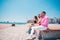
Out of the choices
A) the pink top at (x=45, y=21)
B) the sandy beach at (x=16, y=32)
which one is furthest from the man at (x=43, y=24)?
the sandy beach at (x=16, y=32)

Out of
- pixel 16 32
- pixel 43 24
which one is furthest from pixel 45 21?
pixel 16 32

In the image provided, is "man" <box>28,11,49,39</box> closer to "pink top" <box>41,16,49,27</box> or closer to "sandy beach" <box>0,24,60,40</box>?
"pink top" <box>41,16,49,27</box>

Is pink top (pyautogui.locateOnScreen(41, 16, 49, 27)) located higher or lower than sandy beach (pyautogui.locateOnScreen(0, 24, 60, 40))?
higher

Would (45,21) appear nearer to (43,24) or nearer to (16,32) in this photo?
(43,24)

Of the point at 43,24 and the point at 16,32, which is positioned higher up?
the point at 43,24

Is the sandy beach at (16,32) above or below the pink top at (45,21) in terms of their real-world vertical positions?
below

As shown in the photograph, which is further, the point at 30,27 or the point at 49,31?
the point at 30,27

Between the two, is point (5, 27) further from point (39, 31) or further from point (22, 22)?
point (39, 31)

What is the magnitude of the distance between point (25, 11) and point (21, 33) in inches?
18.0

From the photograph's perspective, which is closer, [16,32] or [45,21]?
[45,21]

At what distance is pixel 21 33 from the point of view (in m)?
2.94

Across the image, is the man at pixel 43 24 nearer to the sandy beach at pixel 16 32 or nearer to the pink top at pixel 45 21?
the pink top at pixel 45 21

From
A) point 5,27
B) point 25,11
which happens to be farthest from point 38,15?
point 5,27

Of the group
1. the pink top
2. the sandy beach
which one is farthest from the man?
the sandy beach
